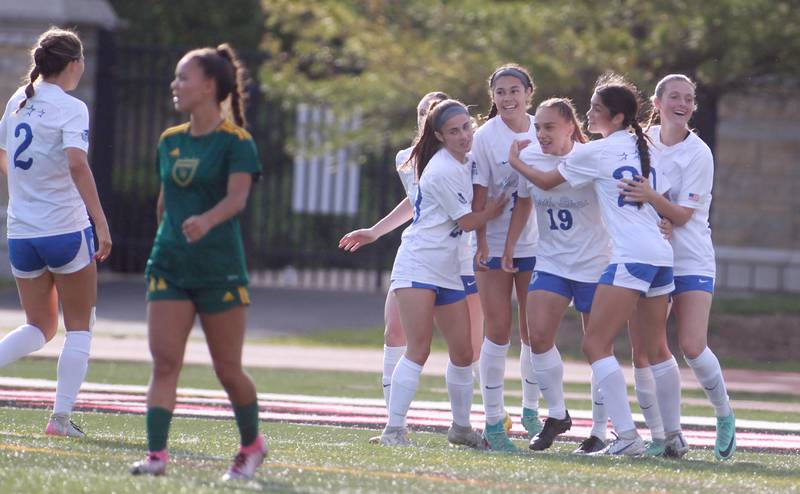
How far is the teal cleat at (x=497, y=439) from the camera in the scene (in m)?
7.76

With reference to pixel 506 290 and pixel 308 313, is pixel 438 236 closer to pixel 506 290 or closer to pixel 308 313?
pixel 506 290

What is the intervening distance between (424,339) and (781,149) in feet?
42.5

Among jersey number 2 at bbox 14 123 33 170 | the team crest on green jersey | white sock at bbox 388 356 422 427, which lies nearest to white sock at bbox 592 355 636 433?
white sock at bbox 388 356 422 427

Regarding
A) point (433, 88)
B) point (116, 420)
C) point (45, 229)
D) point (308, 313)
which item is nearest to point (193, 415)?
point (116, 420)

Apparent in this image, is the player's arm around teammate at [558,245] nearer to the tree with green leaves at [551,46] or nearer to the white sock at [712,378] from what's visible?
the white sock at [712,378]

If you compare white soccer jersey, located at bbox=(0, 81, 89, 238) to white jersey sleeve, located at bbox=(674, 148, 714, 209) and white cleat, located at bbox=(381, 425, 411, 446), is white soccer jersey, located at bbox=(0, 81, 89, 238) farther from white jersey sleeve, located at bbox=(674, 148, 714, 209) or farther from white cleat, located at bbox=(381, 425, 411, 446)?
white jersey sleeve, located at bbox=(674, 148, 714, 209)

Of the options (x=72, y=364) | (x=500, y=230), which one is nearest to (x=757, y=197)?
(x=500, y=230)

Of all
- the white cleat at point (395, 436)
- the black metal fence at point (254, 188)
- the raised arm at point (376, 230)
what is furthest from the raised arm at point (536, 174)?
the black metal fence at point (254, 188)

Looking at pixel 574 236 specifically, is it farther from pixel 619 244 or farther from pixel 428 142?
pixel 428 142

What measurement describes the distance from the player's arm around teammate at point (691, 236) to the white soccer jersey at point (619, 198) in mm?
225

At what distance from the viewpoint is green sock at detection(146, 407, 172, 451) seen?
593cm

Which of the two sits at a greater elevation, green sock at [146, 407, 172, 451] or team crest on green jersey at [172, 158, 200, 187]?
team crest on green jersey at [172, 158, 200, 187]

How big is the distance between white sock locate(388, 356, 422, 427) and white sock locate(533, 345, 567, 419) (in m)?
0.62

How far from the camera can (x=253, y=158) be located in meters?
5.88
